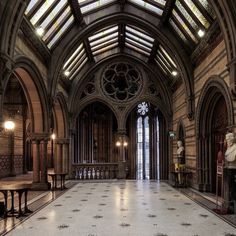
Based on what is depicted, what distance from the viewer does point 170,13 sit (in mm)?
13578

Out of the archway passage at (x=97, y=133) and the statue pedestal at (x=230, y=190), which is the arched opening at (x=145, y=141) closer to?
the archway passage at (x=97, y=133)

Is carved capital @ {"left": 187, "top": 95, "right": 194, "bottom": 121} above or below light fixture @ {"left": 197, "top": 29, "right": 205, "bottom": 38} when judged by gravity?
below

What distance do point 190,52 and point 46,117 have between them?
6.33 meters

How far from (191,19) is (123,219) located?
24.4 ft

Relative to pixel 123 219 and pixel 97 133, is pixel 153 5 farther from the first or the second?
A: pixel 97 133

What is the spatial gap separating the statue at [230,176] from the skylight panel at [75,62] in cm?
990

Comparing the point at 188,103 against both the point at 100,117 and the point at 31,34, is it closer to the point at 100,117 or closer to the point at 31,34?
the point at 31,34

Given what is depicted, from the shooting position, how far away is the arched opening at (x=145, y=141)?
83.1 ft

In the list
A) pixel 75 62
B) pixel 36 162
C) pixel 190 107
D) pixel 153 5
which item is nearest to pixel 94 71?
pixel 75 62

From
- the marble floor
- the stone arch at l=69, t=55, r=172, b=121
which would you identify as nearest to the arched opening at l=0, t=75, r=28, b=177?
the stone arch at l=69, t=55, r=172, b=121

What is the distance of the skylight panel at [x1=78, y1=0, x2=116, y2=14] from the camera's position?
1321 cm

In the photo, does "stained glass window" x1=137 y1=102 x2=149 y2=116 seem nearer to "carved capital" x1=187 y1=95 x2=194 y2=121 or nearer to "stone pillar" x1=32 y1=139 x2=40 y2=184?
"carved capital" x1=187 y1=95 x2=194 y2=121

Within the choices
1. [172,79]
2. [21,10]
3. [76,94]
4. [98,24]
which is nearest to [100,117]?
[76,94]

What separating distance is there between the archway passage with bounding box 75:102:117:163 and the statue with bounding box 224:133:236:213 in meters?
17.5
